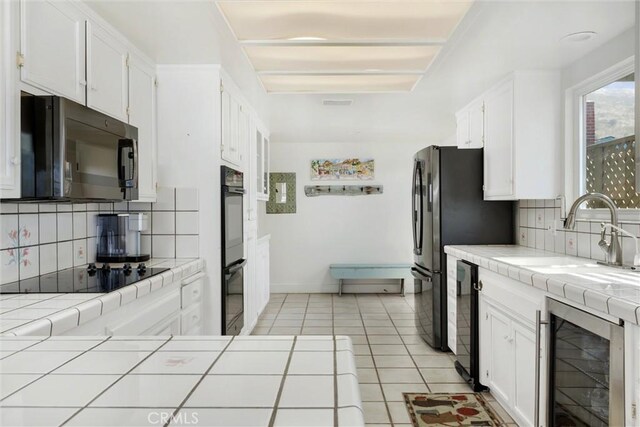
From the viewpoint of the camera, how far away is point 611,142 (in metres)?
2.61

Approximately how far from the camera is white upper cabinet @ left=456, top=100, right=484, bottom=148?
12.2 feet

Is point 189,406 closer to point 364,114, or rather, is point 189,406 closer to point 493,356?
point 493,356

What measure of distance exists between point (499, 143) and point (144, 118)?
257cm

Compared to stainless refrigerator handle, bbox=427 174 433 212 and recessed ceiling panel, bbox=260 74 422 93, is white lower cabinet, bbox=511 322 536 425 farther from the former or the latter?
recessed ceiling panel, bbox=260 74 422 93

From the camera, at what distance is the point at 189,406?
2.07 feet

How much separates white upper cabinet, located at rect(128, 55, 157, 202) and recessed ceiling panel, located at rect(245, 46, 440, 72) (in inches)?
26.7

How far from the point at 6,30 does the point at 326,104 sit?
2.81 meters

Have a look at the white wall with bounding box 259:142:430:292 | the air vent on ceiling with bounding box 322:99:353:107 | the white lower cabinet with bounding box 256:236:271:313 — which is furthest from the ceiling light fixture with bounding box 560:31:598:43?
the white wall with bounding box 259:142:430:292

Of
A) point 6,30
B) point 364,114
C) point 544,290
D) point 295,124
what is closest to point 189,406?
point 6,30

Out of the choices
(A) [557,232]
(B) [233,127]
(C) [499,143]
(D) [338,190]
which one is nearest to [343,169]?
(D) [338,190]

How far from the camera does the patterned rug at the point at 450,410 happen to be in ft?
7.98

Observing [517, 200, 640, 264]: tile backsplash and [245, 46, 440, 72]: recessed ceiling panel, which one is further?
[245, 46, 440, 72]: recessed ceiling panel

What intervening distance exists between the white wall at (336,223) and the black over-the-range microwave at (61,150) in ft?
14.1

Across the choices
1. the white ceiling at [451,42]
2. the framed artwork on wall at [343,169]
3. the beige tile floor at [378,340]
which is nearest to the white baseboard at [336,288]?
the beige tile floor at [378,340]
